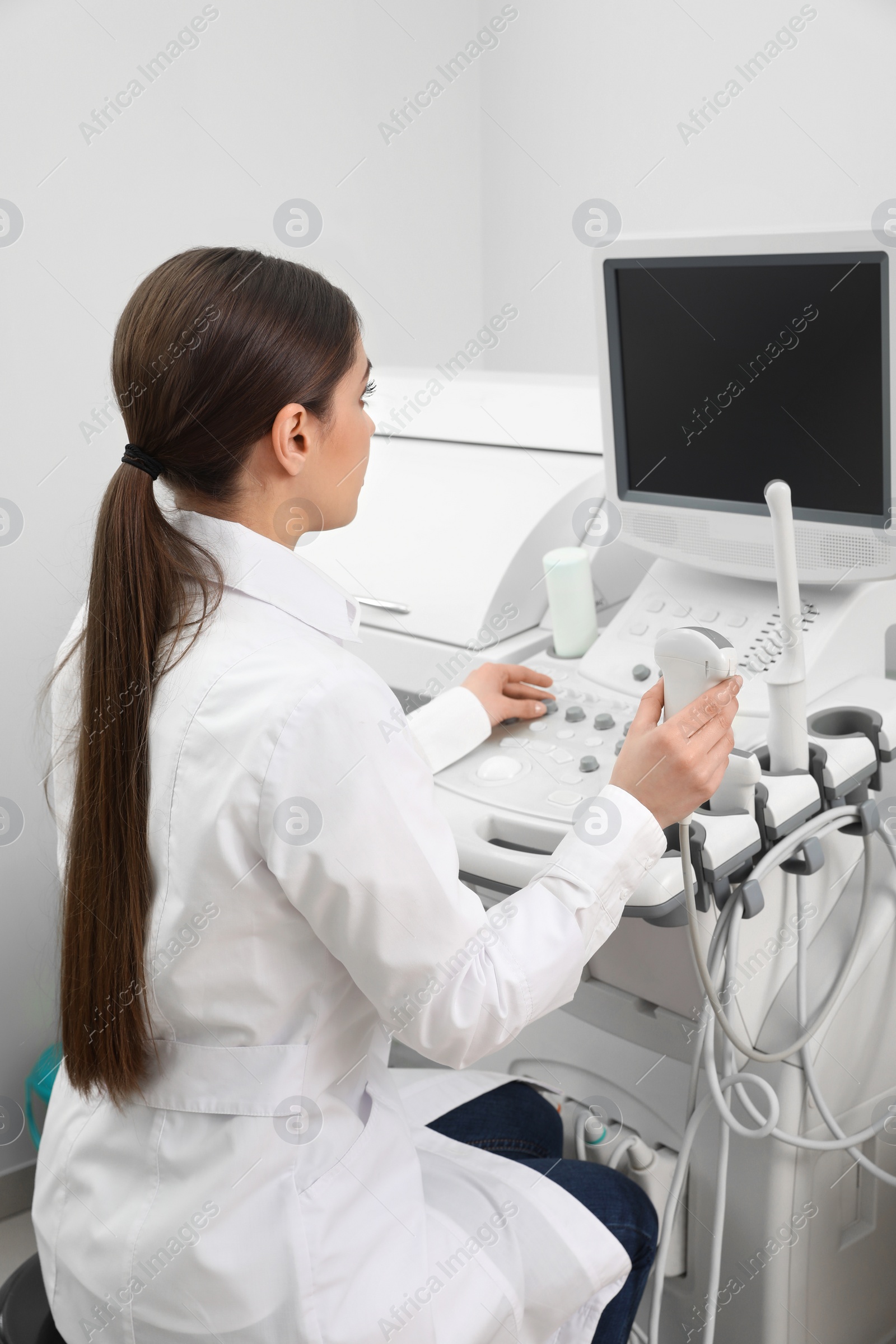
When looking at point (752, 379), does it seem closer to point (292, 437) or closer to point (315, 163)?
point (292, 437)

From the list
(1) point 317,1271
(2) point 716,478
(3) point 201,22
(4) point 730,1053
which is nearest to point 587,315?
(3) point 201,22

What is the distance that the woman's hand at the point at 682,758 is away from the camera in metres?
0.94

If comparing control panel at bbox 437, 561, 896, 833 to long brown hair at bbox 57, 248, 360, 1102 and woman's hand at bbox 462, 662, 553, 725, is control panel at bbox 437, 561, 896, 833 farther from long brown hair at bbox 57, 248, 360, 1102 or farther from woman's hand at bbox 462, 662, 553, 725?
long brown hair at bbox 57, 248, 360, 1102

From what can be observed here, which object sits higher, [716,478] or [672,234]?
[672,234]

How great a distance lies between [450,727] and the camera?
1.27m

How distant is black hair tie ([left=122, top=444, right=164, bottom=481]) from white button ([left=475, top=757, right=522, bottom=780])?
0.50m

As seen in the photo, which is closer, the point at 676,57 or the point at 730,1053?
the point at 730,1053

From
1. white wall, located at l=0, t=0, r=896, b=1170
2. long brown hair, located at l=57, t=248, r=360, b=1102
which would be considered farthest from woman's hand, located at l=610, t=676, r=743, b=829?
white wall, located at l=0, t=0, r=896, b=1170

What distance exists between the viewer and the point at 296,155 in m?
2.22

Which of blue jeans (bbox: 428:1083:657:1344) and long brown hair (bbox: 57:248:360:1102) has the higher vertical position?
long brown hair (bbox: 57:248:360:1102)

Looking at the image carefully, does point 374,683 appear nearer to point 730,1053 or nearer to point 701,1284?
point 730,1053

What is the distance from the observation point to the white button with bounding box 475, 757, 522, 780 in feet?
3.98

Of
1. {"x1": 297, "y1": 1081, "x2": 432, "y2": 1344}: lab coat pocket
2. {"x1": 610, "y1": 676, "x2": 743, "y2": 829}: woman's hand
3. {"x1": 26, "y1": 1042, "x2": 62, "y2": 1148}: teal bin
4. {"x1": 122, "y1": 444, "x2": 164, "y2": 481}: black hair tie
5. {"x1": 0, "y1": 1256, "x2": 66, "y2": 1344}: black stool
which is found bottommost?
{"x1": 26, "y1": 1042, "x2": 62, "y2": 1148}: teal bin

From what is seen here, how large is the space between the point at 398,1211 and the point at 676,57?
78.6 inches
